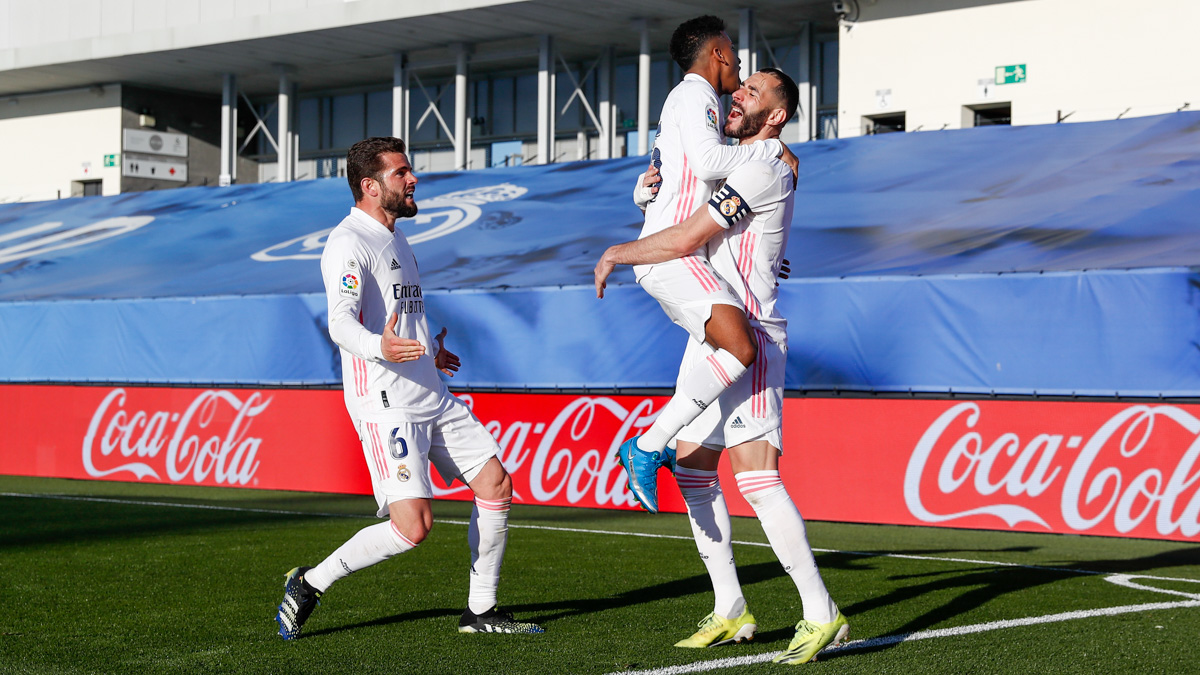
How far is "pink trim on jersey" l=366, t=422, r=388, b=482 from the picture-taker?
16.4 ft

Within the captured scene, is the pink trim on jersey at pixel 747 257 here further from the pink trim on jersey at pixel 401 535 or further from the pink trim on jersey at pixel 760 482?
the pink trim on jersey at pixel 401 535

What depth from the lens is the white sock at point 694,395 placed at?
4.53 metres

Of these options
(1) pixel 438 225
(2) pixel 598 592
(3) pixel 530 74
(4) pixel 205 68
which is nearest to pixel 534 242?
(1) pixel 438 225

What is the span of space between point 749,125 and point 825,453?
6.45 m

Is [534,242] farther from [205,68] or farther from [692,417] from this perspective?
[205,68]

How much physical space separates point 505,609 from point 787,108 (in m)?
2.71

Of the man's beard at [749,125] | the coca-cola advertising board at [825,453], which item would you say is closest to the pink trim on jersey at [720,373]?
the man's beard at [749,125]

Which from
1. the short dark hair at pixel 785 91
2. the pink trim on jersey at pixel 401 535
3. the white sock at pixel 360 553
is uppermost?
the short dark hair at pixel 785 91

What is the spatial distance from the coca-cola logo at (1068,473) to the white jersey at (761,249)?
5.88 meters

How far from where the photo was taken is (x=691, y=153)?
465cm

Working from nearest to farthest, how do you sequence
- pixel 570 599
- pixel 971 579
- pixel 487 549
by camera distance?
pixel 487 549 → pixel 570 599 → pixel 971 579

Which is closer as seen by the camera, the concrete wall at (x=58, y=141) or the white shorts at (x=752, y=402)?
the white shorts at (x=752, y=402)

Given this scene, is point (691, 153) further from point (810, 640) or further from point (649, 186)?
point (810, 640)

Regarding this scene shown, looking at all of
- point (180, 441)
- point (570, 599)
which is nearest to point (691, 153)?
point (570, 599)
